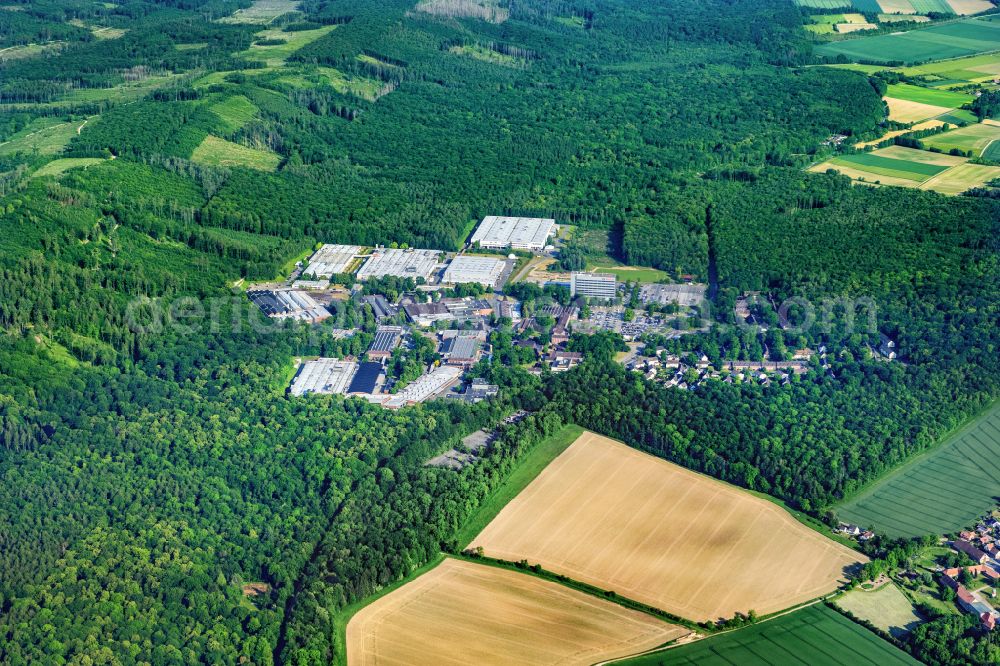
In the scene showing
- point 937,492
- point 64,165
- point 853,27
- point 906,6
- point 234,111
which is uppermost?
point 906,6

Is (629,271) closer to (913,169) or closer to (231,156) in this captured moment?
(913,169)

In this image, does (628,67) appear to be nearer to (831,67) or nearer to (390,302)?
(831,67)

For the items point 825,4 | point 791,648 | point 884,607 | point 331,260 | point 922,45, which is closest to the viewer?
point 791,648

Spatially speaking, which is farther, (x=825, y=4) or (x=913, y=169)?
(x=825, y=4)

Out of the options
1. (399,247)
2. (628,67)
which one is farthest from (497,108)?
(399,247)

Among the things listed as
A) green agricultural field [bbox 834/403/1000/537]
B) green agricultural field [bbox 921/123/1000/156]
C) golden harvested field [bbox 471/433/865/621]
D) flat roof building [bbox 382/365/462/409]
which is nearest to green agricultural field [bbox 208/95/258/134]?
flat roof building [bbox 382/365/462/409]

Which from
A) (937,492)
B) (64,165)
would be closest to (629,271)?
(937,492)
